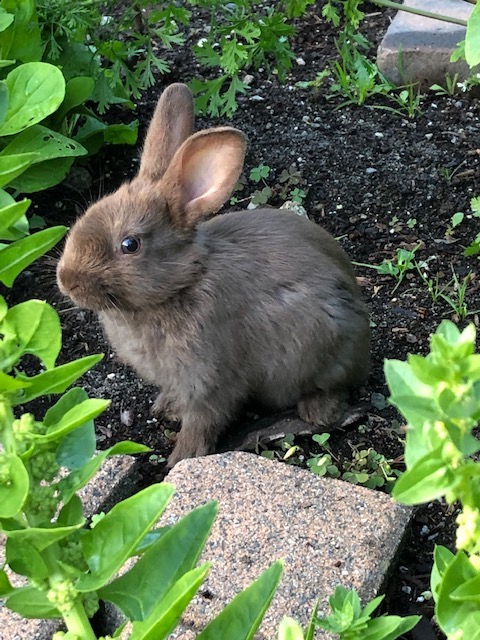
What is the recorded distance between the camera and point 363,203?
Answer: 4.07m

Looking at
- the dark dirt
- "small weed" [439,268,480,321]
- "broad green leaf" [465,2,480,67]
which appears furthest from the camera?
"small weed" [439,268,480,321]

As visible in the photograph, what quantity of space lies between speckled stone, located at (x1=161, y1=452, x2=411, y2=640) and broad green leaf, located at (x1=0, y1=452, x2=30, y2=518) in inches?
48.1

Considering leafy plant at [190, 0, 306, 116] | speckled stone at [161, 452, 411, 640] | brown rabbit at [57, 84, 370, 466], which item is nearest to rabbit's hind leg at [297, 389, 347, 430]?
brown rabbit at [57, 84, 370, 466]

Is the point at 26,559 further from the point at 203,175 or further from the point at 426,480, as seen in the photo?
the point at 203,175

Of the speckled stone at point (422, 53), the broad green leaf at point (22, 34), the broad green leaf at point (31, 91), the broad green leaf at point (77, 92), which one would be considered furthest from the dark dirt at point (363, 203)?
the broad green leaf at point (31, 91)

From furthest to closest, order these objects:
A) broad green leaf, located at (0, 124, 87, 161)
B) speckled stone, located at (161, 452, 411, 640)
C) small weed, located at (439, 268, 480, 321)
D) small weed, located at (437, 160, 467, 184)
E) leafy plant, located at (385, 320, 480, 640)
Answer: small weed, located at (437, 160, 467, 184)
broad green leaf, located at (0, 124, 87, 161)
small weed, located at (439, 268, 480, 321)
speckled stone, located at (161, 452, 411, 640)
leafy plant, located at (385, 320, 480, 640)

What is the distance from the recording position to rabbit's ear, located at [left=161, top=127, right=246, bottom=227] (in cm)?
292

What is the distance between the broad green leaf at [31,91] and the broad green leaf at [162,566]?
1.41 meters

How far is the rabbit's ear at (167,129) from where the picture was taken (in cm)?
311

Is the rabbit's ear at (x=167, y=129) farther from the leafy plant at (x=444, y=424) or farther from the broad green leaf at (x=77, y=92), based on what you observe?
the leafy plant at (x=444, y=424)

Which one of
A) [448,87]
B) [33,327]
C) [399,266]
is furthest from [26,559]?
[448,87]

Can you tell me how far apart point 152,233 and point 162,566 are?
1692mm

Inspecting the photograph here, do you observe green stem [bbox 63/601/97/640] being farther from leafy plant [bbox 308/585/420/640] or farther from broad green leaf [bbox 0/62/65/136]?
broad green leaf [bbox 0/62/65/136]

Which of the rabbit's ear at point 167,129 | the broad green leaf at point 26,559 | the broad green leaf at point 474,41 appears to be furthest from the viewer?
the rabbit's ear at point 167,129
